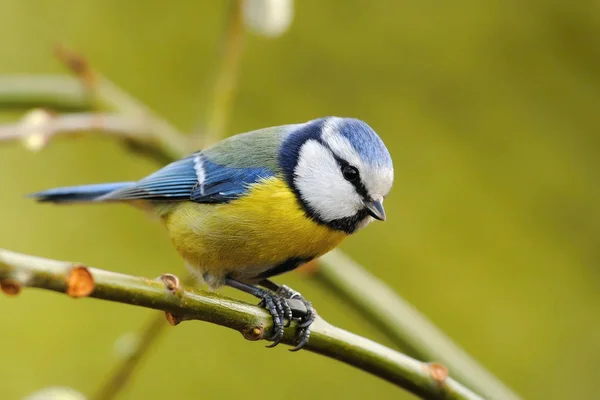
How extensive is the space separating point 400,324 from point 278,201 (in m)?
0.27

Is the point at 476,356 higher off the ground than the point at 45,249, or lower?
higher

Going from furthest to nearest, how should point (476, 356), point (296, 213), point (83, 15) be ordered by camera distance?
point (83, 15) < point (476, 356) < point (296, 213)

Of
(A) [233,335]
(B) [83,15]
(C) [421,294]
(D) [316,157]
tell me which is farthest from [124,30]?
(D) [316,157]

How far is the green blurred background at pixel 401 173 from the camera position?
215cm

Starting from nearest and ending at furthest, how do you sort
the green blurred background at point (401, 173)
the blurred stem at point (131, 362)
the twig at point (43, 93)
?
1. the blurred stem at point (131, 362)
2. the twig at point (43, 93)
3. the green blurred background at point (401, 173)

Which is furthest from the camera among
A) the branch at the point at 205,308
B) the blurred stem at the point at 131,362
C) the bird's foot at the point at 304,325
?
the blurred stem at the point at 131,362

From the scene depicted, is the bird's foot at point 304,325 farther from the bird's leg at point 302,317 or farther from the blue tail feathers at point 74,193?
the blue tail feathers at point 74,193

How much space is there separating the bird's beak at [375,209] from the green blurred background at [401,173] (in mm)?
1057

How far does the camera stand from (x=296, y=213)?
1.09m

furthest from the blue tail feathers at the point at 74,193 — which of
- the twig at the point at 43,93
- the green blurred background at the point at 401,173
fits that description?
the green blurred background at the point at 401,173

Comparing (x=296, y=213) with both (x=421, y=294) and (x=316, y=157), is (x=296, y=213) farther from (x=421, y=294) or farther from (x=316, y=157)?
(x=421, y=294)

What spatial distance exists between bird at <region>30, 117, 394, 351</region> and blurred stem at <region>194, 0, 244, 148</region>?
7 cm

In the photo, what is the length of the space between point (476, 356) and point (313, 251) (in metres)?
1.18

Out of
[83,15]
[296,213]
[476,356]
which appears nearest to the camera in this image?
[296,213]
